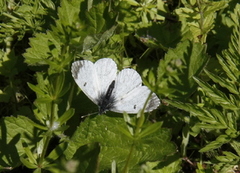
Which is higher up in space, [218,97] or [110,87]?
[110,87]

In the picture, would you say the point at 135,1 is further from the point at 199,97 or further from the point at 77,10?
the point at 199,97

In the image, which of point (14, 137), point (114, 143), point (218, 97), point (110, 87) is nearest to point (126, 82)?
point (110, 87)

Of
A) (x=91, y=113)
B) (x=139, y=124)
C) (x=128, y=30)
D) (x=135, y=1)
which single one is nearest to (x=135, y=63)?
(x=128, y=30)

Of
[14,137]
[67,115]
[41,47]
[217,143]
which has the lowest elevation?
[217,143]

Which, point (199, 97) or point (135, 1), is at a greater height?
point (135, 1)

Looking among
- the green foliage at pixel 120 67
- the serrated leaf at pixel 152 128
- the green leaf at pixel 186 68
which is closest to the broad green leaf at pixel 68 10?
the green foliage at pixel 120 67

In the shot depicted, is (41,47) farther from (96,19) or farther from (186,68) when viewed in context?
(186,68)
